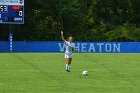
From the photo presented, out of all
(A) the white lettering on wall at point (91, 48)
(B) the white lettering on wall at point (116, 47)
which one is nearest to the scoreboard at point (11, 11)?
(A) the white lettering on wall at point (91, 48)

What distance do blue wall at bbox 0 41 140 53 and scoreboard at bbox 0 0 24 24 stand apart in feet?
15.7

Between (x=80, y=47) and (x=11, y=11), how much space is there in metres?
10.7

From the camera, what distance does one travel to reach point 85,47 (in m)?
57.5

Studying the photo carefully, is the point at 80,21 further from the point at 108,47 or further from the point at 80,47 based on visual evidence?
the point at 80,47

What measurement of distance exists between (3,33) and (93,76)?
40326mm

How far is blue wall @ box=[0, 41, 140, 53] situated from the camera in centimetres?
5516

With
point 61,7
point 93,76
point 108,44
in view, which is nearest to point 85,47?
point 108,44

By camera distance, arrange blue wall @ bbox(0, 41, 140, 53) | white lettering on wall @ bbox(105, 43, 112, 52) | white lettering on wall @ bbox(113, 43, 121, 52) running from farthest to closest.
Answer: white lettering on wall @ bbox(105, 43, 112, 52), white lettering on wall @ bbox(113, 43, 121, 52), blue wall @ bbox(0, 41, 140, 53)

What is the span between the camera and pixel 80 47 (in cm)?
5741

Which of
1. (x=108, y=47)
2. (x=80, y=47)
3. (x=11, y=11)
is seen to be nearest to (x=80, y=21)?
(x=108, y=47)

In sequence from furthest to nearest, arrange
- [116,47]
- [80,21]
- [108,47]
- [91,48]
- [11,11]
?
[80,21]
[108,47]
[116,47]
[91,48]
[11,11]

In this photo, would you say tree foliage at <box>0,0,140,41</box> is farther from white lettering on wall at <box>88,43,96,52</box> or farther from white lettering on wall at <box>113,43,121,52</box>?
white lettering on wall at <box>113,43,121,52</box>

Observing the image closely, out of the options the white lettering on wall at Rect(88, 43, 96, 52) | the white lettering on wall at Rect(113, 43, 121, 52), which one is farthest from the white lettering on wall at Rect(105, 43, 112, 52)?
the white lettering on wall at Rect(88, 43, 96, 52)

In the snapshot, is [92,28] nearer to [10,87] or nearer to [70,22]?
[70,22]
